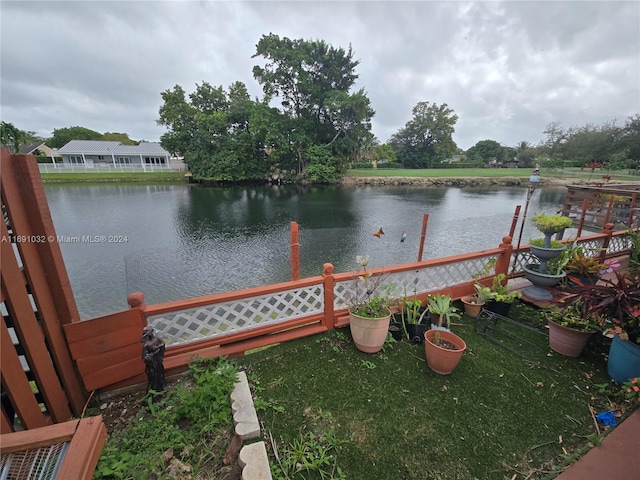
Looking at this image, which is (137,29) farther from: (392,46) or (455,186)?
(455,186)

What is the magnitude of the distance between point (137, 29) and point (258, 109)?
19.9m

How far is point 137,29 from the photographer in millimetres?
4988

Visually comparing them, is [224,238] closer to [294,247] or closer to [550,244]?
[294,247]

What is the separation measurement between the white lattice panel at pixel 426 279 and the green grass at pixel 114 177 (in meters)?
28.9

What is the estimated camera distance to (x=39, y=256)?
1.81 metres

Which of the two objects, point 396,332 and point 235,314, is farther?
point 396,332

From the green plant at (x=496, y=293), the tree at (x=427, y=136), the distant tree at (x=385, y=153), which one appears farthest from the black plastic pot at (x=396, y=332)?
the distant tree at (x=385, y=153)

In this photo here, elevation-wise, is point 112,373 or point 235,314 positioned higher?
point 235,314

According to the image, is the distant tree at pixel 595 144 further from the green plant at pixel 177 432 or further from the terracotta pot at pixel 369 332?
the green plant at pixel 177 432

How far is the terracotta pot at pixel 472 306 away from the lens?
11.4 ft

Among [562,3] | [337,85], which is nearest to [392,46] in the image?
[562,3]

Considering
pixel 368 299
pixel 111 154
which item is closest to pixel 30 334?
pixel 368 299

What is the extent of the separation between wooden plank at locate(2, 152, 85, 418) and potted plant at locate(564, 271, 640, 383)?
419cm

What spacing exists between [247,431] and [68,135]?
197ft
